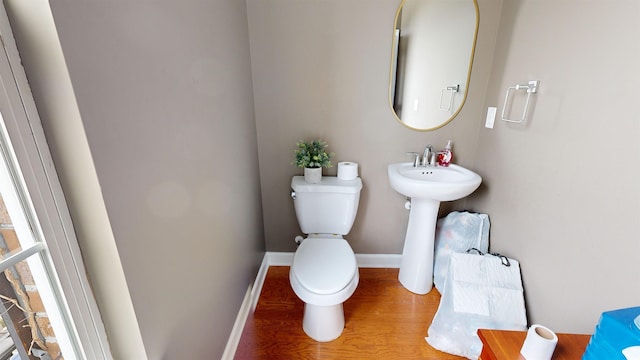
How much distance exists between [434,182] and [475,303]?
0.62 meters

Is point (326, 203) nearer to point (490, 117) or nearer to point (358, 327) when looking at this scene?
point (358, 327)

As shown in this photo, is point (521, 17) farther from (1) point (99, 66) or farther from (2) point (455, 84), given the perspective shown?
(1) point (99, 66)

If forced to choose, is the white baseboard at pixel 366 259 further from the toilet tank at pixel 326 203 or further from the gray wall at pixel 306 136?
the toilet tank at pixel 326 203

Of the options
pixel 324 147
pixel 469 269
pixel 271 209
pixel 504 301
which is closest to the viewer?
pixel 504 301

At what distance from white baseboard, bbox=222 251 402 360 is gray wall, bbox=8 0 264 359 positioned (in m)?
0.09

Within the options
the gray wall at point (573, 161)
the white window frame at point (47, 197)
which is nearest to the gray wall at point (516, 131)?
the gray wall at point (573, 161)

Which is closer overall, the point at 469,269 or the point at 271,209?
the point at 469,269

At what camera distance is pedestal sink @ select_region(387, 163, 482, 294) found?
4.63ft

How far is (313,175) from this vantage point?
1585 millimetres

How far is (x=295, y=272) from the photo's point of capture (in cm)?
132


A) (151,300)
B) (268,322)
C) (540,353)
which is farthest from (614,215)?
(268,322)

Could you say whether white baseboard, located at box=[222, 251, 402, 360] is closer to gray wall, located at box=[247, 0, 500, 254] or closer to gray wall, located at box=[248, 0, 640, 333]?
gray wall, located at box=[248, 0, 640, 333]

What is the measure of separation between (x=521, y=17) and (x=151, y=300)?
195 cm

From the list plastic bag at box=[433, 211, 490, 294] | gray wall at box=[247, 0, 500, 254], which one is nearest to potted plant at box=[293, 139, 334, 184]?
gray wall at box=[247, 0, 500, 254]
